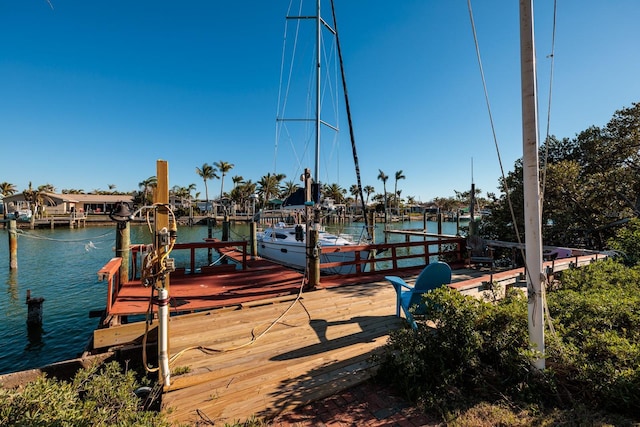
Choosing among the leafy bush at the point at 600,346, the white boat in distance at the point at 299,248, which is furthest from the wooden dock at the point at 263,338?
the white boat in distance at the point at 299,248

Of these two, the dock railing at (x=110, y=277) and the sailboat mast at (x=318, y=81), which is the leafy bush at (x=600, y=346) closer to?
the dock railing at (x=110, y=277)

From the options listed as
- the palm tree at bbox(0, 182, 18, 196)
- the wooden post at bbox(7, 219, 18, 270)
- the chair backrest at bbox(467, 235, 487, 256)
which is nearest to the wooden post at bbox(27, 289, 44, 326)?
the wooden post at bbox(7, 219, 18, 270)

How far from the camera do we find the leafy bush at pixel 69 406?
1938 mm

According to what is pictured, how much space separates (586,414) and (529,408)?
1.33 feet

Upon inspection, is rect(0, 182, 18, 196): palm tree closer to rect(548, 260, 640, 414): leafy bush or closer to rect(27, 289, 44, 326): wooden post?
rect(27, 289, 44, 326): wooden post

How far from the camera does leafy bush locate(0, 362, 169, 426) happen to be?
194 centimetres

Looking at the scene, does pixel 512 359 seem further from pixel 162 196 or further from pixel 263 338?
pixel 162 196

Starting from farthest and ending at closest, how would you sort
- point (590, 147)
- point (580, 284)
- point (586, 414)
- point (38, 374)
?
point (590, 147) → point (580, 284) → point (38, 374) → point (586, 414)

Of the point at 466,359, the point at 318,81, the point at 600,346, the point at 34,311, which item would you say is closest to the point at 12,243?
the point at 34,311

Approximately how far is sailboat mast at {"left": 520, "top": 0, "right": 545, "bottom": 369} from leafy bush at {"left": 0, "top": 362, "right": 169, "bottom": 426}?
3.53 meters

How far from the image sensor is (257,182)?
69688 millimetres

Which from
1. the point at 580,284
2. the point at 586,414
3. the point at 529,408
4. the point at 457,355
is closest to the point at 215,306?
the point at 457,355

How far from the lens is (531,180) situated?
2840 millimetres

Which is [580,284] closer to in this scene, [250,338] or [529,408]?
[529,408]
